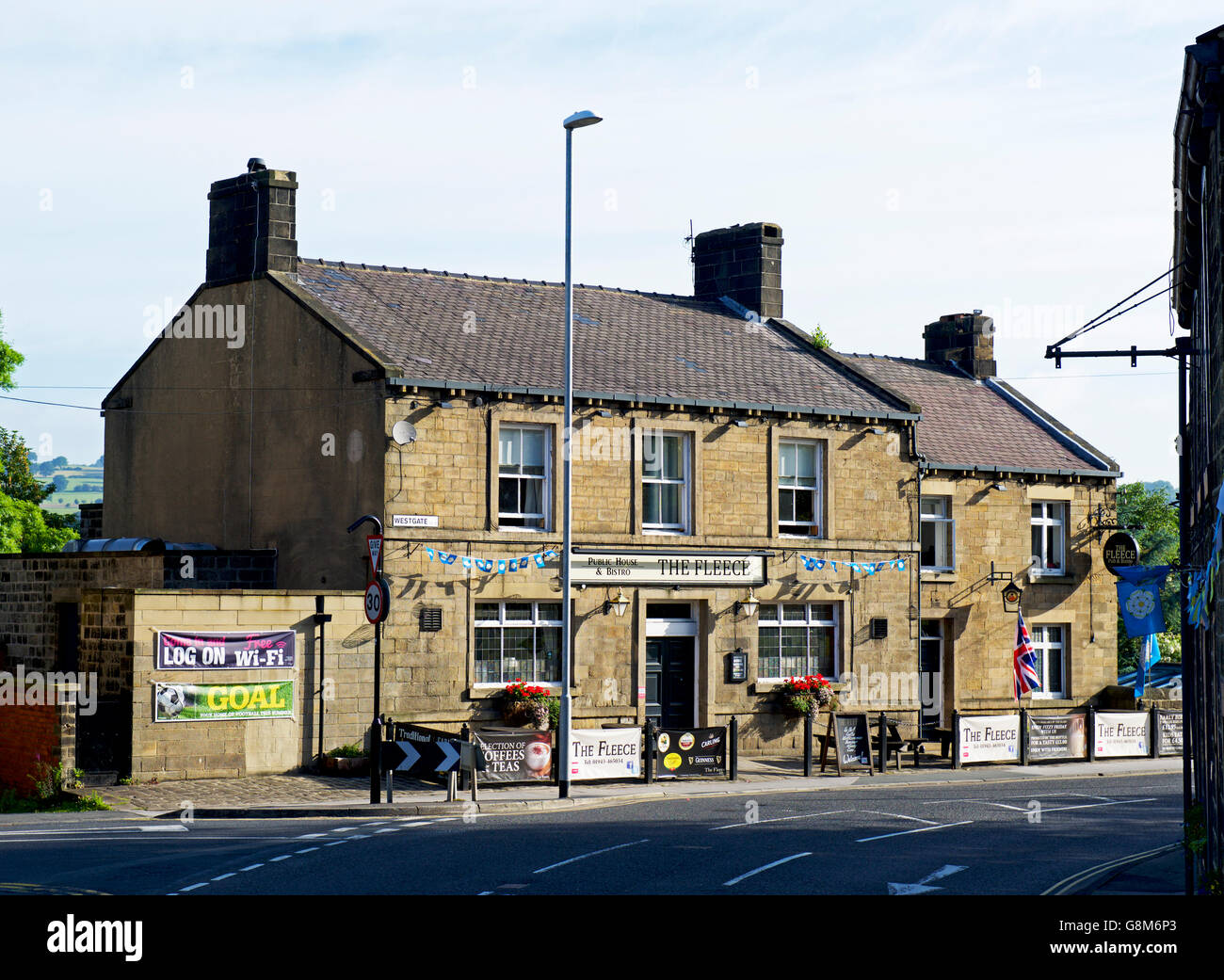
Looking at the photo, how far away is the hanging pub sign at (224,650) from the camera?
23.5 m

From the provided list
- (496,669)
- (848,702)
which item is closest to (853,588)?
(848,702)

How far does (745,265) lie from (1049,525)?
33.2ft

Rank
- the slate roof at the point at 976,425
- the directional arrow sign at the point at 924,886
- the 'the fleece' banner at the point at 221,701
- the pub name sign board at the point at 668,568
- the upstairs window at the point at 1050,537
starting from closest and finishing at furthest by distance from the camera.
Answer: the directional arrow sign at the point at 924,886
the 'the fleece' banner at the point at 221,701
the pub name sign board at the point at 668,568
the slate roof at the point at 976,425
the upstairs window at the point at 1050,537

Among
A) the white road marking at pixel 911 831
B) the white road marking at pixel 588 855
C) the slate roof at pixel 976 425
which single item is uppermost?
the slate roof at pixel 976 425

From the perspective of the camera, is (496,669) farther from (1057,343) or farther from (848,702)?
(1057,343)

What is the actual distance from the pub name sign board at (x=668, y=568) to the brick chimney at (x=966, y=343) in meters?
13.9

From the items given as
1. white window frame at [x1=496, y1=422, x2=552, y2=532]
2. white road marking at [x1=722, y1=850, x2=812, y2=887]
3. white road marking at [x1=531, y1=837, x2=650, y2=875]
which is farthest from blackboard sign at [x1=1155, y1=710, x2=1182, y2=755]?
white road marking at [x1=531, y1=837, x2=650, y2=875]

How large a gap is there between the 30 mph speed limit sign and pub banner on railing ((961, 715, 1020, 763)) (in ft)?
42.3

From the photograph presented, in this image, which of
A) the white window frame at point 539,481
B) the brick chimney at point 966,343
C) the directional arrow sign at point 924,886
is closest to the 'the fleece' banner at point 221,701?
the white window frame at point 539,481

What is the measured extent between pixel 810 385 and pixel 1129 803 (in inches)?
490

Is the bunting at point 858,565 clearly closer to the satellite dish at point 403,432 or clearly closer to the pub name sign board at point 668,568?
the pub name sign board at point 668,568

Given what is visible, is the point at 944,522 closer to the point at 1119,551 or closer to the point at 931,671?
the point at 931,671

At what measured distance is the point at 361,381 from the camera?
86.8 ft

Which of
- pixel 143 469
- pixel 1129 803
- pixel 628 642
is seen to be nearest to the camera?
pixel 1129 803
